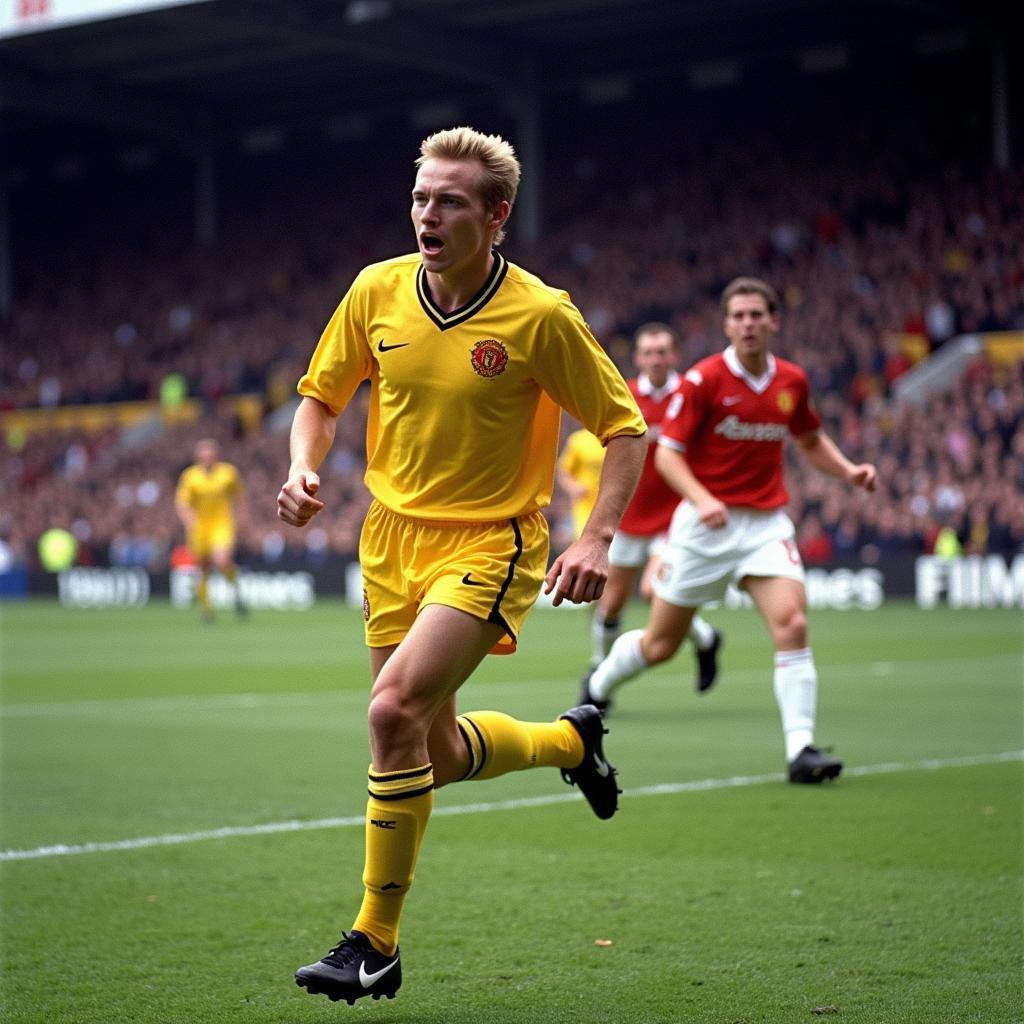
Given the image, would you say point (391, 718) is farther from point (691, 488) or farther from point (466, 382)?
point (691, 488)

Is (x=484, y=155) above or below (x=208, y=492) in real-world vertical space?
above

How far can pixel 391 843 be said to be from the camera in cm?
461

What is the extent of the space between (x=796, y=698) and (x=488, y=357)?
13.0ft

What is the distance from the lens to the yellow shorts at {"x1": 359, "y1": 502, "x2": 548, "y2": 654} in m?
4.90

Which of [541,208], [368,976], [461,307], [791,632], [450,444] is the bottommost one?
[368,976]

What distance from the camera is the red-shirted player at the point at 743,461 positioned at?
28.7 ft

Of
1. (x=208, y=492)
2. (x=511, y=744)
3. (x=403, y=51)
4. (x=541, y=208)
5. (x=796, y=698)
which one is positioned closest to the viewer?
(x=511, y=744)

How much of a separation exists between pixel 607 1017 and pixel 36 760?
233 inches

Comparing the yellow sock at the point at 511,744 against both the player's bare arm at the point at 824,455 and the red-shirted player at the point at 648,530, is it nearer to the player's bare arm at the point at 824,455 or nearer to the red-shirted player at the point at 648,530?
the player's bare arm at the point at 824,455

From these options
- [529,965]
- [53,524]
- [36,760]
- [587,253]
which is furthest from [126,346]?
[529,965]

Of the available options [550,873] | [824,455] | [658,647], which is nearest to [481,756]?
[550,873]

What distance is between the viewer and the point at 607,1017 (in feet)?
14.5

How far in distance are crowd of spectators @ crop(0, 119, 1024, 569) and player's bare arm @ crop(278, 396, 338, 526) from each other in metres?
20.5

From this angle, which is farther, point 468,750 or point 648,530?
point 648,530
